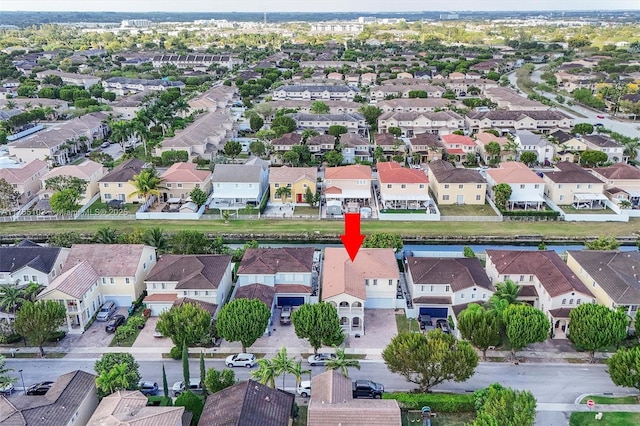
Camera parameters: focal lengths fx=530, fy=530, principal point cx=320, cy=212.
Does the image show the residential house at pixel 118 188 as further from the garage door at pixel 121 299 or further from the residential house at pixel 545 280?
the residential house at pixel 545 280

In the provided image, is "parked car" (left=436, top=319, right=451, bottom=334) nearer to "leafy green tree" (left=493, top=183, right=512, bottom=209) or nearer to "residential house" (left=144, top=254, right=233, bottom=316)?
"residential house" (left=144, top=254, right=233, bottom=316)

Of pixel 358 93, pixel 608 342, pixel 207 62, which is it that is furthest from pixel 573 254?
pixel 207 62

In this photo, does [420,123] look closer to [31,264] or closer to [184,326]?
[31,264]

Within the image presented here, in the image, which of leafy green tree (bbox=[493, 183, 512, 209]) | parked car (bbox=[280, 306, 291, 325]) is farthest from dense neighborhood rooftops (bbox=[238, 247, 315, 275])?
leafy green tree (bbox=[493, 183, 512, 209])

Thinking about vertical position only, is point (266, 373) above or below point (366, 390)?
above

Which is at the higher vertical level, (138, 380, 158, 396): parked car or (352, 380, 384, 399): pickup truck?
(352, 380, 384, 399): pickup truck

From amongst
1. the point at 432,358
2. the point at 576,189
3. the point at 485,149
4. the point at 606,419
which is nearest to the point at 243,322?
the point at 432,358

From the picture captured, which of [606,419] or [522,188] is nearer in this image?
[606,419]
